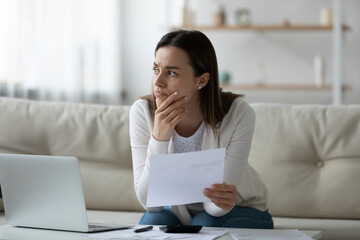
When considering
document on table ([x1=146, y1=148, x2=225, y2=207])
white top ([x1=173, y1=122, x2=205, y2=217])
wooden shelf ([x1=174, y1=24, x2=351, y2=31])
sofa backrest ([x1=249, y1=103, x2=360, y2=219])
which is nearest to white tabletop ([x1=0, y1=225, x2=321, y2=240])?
document on table ([x1=146, y1=148, x2=225, y2=207])

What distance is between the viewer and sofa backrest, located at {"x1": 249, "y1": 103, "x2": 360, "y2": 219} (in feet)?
6.98

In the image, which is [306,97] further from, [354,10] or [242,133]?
[242,133]

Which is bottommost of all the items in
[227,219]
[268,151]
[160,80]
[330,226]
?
[330,226]

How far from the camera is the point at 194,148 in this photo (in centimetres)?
184

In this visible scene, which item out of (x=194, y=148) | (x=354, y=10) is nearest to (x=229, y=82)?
(x=354, y=10)

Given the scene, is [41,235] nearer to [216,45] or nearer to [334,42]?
[334,42]

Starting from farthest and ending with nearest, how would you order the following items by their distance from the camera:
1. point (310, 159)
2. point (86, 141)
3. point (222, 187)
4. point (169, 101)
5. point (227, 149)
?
point (86, 141) → point (310, 159) → point (227, 149) → point (169, 101) → point (222, 187)

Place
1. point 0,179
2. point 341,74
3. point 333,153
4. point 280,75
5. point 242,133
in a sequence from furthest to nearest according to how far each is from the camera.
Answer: point 280,75 → point 341,74 → point 333,153 → point 242,133 → point 0,179

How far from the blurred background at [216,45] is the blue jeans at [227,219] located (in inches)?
98.3

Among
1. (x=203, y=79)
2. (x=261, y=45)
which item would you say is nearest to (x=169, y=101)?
(x=203, y=79)

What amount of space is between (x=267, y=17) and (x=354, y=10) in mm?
685

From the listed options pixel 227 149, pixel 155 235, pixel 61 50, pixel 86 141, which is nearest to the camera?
pixel 155 235

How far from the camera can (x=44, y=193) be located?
4.69 ft

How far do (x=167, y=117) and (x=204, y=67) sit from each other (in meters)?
0.22
